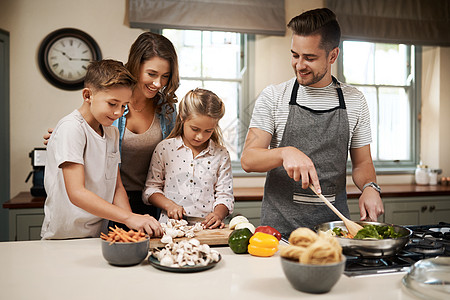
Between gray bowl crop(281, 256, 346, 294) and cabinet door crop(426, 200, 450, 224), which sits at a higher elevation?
gray bowl crop(281, 256, 346, 294)

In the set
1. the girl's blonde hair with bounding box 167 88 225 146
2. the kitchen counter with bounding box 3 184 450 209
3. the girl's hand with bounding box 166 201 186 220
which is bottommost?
the kitchen counter with bounding box 3 184 450 209

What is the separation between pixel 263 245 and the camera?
1.35m

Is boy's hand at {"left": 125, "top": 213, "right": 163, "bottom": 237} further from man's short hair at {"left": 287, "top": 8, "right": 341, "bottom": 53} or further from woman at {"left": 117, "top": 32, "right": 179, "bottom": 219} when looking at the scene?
man's short hair at {"left": 287, "top": 8, "right": 341, "bottom": 53}

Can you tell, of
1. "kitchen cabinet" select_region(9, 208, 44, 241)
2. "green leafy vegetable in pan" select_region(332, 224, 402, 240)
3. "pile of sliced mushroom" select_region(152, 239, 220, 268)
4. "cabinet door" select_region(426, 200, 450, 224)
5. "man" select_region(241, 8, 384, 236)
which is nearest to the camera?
"pile of sliced mushroom" select_region(152, 239, 220, 268)

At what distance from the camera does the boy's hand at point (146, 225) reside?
4.86 ft

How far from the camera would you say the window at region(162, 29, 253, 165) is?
384 cm

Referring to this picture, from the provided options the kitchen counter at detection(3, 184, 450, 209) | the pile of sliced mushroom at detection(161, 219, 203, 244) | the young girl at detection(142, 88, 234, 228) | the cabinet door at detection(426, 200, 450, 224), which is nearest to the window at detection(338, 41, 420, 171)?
the kitchen counter at detection(3, 184, 450, 209)

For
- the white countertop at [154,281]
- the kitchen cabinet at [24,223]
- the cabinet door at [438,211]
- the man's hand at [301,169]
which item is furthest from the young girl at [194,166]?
the cabinet door at [438,211]

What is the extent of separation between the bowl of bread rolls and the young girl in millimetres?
984

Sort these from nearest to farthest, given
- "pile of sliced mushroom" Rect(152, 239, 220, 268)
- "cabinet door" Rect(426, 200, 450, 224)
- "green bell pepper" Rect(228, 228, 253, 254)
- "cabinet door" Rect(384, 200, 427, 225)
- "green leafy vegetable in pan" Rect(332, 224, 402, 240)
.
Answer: "pile of sliced mushroom" Rect(152, 239, 220, 268) < "green leafy vegetable in pan" Rect(332, 224, 402, 240) < "green bell pepper" Rect(228, 228, 253, 254) < "cabinet door" Rect(384, 200, 427, 225) < "cabinet door" Rect(426, 200, 450, 224)

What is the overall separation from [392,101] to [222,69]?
1.85 meters

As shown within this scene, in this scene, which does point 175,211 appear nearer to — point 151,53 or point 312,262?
point 151,53

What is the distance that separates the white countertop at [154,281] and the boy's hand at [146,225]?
18 cm

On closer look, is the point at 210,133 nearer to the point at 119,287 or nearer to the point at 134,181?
the point at 134,181
